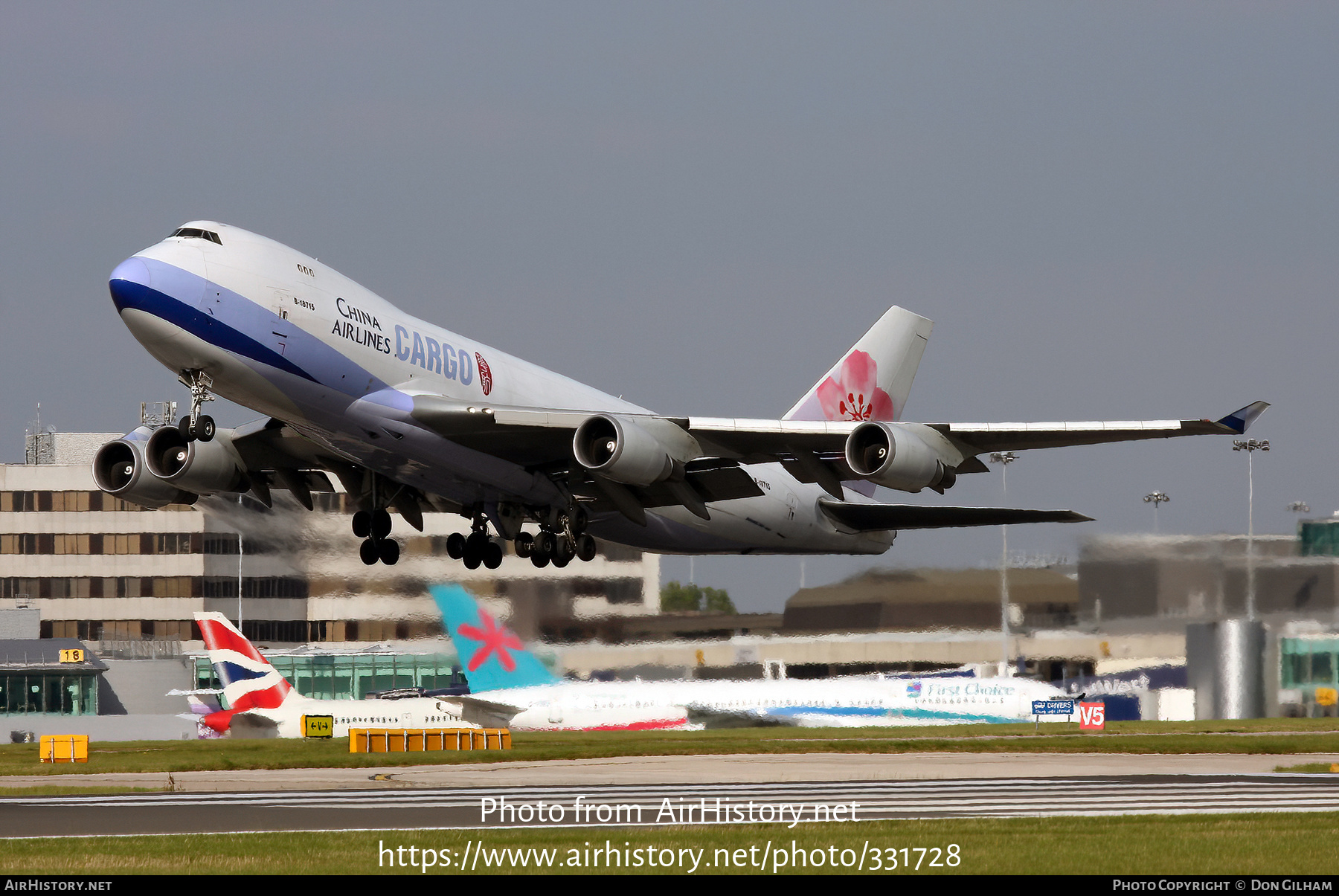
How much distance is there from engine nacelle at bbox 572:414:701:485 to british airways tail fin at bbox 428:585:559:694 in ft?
69.4

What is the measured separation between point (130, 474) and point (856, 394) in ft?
59.0

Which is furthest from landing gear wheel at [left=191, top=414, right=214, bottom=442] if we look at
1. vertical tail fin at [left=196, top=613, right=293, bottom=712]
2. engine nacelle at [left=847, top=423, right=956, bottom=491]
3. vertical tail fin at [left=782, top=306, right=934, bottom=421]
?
vertical tail fin at [left=196, top=613, right=293, bottom=712]

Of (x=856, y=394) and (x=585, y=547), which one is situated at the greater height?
(x=856, y=394)

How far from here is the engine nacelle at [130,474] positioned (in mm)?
33594

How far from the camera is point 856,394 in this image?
136ft

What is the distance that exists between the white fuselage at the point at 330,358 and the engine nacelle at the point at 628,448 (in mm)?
2503

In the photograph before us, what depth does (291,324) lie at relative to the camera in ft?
90.4

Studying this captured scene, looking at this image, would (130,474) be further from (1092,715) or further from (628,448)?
(1092,715)

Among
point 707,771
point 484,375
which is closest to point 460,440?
point 484,375

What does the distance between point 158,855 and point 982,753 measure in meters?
29.2

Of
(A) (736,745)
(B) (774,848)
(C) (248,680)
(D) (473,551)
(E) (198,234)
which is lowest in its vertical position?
(A) (736,745)

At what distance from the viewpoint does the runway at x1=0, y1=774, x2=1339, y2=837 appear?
28062mm
